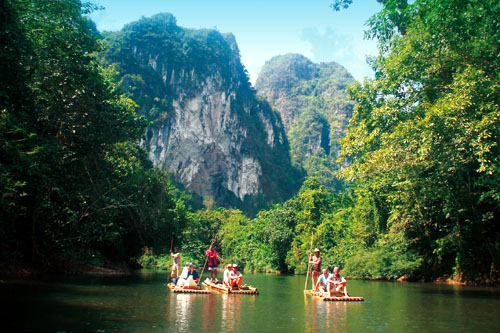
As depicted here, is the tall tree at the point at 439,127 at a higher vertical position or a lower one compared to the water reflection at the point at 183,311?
higher

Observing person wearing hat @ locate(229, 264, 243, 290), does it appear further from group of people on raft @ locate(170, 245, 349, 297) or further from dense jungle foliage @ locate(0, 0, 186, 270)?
dense jungle foliage @ locate(0, 0, 186, 270)

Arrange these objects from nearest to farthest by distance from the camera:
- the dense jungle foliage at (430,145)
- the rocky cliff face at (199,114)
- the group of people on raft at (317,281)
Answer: the group of people on raft at (317,281)
the dense jungle foliage at (430,145)
the rocky cliff face at (199,114)

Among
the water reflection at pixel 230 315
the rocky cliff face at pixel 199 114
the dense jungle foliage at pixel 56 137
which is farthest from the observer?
the rocky cliff face at pixel 199 114

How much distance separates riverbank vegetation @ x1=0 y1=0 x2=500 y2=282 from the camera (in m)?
13.7

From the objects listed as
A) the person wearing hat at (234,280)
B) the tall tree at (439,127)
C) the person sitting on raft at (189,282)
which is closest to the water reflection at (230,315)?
the person wearing hat at (234,280)

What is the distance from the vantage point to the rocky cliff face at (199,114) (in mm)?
→ 103312

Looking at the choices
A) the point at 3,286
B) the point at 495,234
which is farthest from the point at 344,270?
the point at 3,286

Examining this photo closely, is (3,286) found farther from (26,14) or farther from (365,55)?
(365,55)

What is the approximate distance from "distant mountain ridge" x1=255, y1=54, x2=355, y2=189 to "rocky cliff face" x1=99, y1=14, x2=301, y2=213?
2377cm

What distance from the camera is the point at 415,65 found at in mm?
16219

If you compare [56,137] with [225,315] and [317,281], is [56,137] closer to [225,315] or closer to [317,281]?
[317,281]

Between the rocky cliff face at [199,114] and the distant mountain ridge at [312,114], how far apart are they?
23.8m

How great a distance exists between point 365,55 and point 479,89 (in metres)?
10.7

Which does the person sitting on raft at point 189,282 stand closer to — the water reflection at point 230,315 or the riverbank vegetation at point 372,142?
the water reflection at point 230,315
